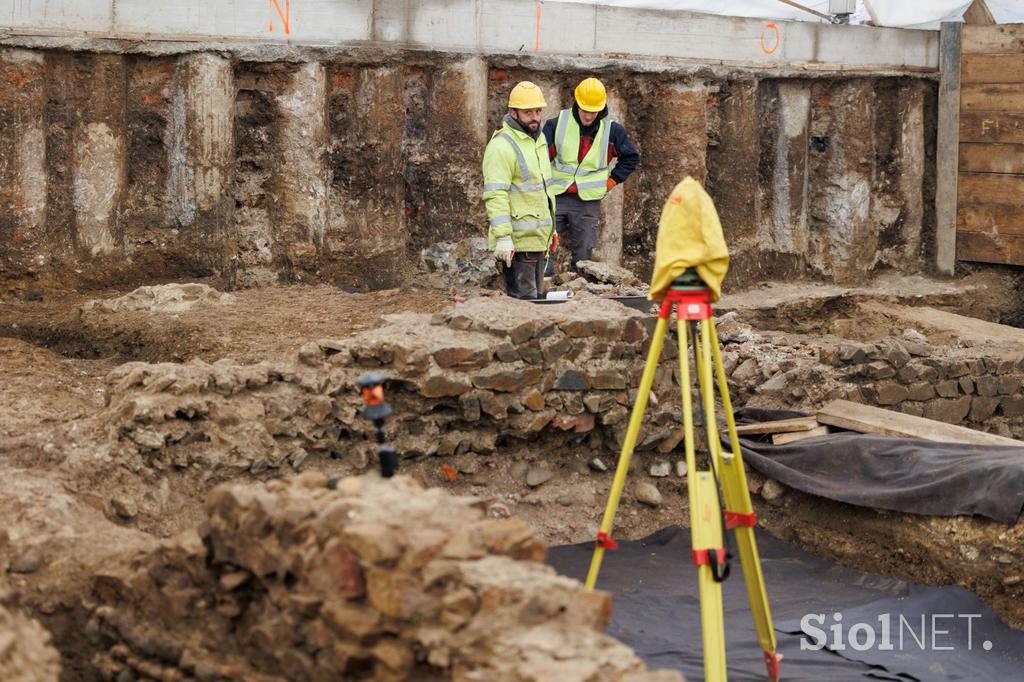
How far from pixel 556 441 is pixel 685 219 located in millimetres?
3167

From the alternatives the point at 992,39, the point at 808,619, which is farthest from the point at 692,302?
the point at 992,39

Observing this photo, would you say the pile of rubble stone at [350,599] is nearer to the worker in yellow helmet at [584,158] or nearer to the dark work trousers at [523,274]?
the dark work trousers at [523,274]

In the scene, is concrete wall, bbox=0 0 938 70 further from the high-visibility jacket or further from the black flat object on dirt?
the black flat object on dirt

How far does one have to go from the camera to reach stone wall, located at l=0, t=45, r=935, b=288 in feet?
34.6

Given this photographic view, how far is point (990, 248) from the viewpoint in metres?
14.1

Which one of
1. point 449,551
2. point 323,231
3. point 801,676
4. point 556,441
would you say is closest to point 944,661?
point 801,676

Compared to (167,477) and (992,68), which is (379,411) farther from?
(992,68)

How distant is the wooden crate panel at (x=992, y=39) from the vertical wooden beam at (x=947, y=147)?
115 mm

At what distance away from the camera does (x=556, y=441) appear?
8523mm

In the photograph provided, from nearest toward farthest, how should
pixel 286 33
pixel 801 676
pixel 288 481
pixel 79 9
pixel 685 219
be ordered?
pixel 288 481
pixel 685 219
pixel 801 676
pixel 79 9
pixel 286 33

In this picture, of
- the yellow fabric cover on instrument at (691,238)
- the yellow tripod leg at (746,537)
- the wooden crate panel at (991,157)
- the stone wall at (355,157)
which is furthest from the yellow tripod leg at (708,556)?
the wooden crate panel at (991,157)

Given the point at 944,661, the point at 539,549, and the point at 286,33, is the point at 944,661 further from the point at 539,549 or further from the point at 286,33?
the point at 286,33

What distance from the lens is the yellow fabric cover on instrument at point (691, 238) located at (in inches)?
220

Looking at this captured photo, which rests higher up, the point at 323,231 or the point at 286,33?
the point at 286,33
